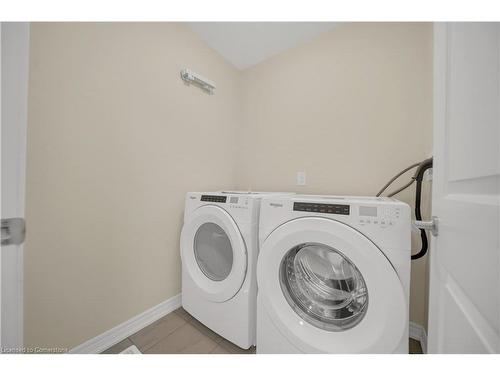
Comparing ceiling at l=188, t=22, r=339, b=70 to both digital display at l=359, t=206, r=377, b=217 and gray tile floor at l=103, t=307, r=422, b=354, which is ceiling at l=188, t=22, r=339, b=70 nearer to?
digital display at l=359, t=206, r=377, b=217

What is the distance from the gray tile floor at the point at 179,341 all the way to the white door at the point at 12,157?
0.83 m

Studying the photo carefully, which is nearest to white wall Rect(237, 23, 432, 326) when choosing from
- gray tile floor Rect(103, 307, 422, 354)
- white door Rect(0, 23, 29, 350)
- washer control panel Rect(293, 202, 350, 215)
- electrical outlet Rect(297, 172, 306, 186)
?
electrical outlet Rect(297, 172, 306, 186)

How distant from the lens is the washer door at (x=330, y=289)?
677mm

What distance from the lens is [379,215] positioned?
0.71 meters

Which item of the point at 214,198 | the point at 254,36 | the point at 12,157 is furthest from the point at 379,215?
the point at 254,36

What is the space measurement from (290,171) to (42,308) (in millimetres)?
1721

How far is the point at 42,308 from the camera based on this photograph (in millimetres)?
880

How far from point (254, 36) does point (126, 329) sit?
7.62 ft

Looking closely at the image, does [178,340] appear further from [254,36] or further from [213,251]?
[254,36]

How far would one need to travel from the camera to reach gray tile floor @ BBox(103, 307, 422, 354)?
104 centimetres

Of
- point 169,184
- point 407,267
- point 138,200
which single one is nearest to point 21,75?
point 138,200

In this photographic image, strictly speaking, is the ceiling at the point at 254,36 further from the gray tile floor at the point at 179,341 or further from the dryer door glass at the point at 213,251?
the gray tile floor at the point at 179,341

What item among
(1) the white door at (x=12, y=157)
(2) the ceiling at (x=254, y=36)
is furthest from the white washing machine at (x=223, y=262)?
(2) the ceiling at (x=254, y=36)
